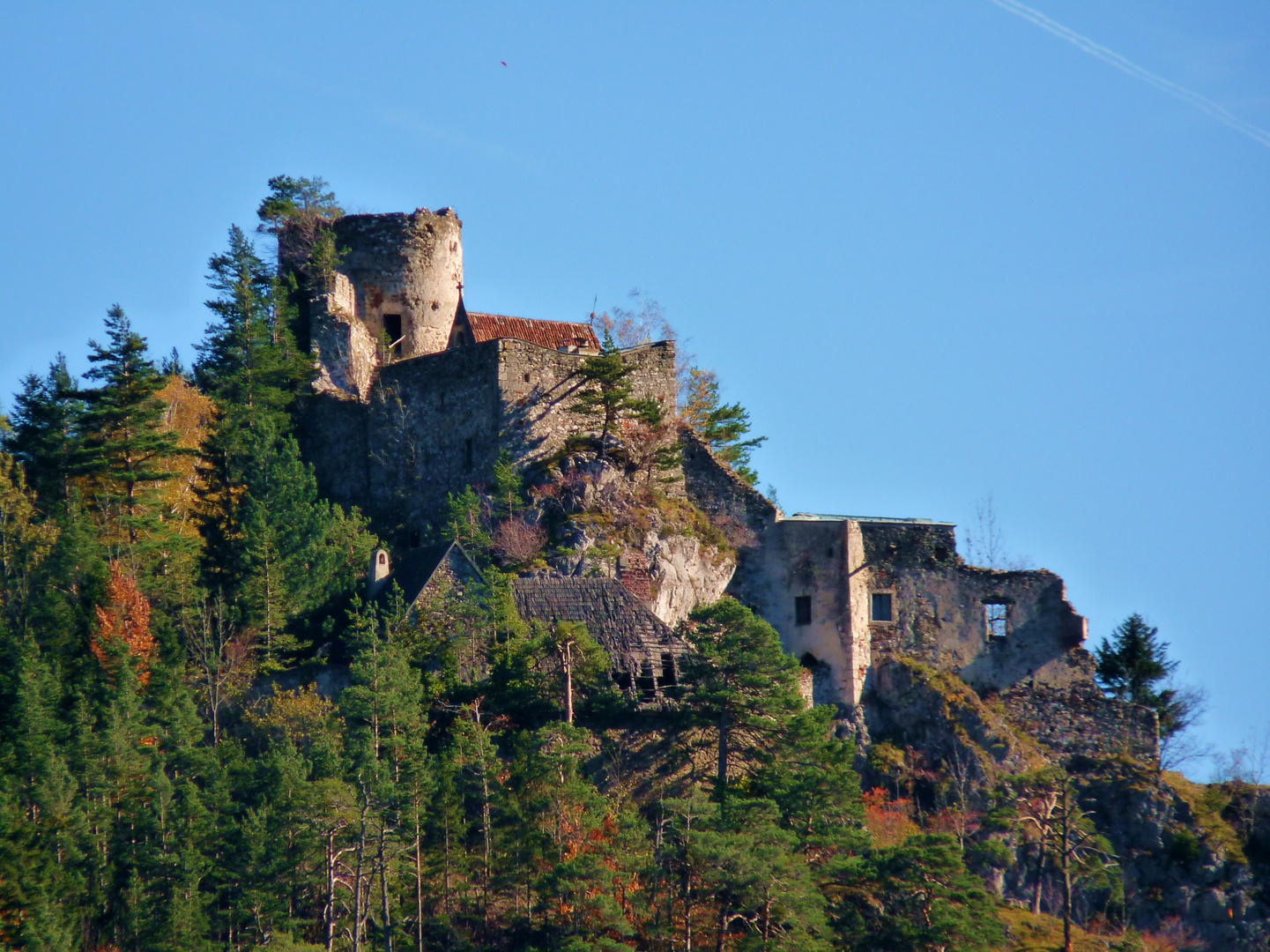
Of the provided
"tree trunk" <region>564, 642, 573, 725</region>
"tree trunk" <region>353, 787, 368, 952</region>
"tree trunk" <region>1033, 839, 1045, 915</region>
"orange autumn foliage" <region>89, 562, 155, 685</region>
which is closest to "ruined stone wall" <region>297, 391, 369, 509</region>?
"orange autumn foliage" <region>89, 562, 155, 685</region>

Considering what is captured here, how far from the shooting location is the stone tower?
55.6 metres

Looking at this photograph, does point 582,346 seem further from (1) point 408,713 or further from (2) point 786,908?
(2) point 786,908

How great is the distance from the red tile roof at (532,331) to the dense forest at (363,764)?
6.58 meters

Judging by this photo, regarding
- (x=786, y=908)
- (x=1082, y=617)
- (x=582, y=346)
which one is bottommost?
(x=786, y=908)

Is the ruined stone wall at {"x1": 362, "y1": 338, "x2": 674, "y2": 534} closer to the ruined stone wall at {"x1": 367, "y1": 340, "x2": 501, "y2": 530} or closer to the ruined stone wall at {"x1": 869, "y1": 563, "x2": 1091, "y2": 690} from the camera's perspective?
the ruined stone wall at {"x1": 367, "y1": 340, "x2": 501, "y2": 530}

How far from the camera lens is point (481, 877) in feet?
126

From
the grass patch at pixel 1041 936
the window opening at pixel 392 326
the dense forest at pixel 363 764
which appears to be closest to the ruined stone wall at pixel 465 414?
the dense forest at pixel 363 764

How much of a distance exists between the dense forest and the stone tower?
385cm

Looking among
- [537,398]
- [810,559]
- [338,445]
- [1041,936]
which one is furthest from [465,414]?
[1041,936]

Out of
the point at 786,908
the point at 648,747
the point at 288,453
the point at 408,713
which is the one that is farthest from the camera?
the point at 288,453

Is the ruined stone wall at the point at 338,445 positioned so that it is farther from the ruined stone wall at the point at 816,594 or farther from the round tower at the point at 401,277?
the ruined stone wall at the point at 816,594

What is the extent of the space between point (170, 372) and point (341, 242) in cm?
628

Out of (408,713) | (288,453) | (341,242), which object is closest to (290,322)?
(341,242)

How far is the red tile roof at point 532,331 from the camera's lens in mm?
56125
